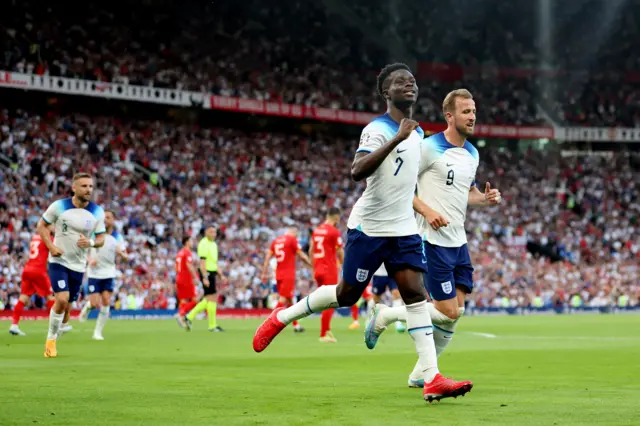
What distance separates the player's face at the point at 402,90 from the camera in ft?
28.6

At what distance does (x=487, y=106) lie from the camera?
56781 millimetres

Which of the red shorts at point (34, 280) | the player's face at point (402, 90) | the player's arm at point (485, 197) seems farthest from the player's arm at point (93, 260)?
the player's face at point (402, 90)

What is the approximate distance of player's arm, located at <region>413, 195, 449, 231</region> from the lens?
29.7ft

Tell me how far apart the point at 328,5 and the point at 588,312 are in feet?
68.3

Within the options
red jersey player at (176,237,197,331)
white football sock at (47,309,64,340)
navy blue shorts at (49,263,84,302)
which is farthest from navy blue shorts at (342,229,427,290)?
red jersey player at (176,237,197,331)

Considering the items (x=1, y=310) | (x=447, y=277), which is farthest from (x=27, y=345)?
(x=1, y=310)

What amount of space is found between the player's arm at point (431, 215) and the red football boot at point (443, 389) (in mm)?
1416

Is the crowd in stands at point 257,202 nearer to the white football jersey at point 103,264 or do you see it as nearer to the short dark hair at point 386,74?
the white football jersey at point 103,264

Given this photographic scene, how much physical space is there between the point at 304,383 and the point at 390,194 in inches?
100

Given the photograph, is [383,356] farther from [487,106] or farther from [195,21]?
[487,106]

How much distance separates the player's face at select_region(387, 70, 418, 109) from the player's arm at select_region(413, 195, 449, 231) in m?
0.98

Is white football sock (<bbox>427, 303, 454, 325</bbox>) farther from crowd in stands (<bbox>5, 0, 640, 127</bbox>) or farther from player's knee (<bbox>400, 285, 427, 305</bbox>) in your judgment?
crowd in stands (<bbox>5, 0, 640, 127</bbox>)

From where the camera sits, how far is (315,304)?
912cm

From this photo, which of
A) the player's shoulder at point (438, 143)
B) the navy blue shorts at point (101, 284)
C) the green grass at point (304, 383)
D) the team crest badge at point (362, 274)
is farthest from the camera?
the navy blue shorts at point (101, 284)
